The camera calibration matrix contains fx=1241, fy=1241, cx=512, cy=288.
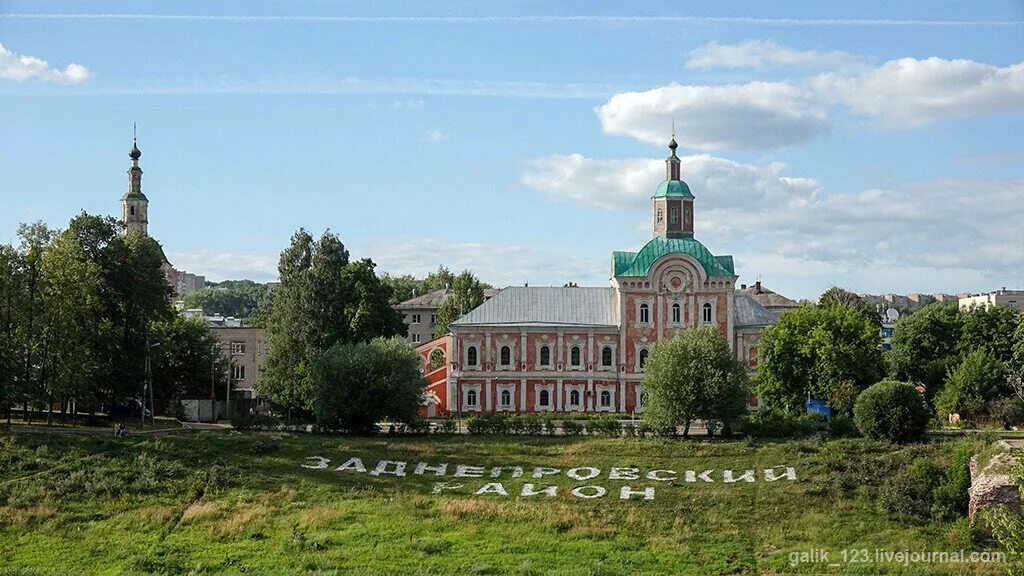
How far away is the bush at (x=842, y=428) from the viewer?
53875 millimetres

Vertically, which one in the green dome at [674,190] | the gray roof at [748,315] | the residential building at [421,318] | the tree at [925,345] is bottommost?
the tree at [925,345]

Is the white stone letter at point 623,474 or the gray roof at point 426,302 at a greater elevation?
the gray roof at point 426,302

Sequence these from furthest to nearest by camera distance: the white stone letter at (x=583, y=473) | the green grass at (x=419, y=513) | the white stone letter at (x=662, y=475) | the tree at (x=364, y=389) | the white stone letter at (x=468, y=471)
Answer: the tree at (x=364, y=389)
the white stone letter at (x=468, y=471)
the white stone letter at (x=583, y=473)
the white stone letter at (x=662, y=475)
the green grass at (x=419, y=513)

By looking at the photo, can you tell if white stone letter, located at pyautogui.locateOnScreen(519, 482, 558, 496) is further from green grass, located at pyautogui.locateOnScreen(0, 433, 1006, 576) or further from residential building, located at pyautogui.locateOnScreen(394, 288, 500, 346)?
residential building, located at pyautogui.locateOnScreen(394, 288, 500, 346)

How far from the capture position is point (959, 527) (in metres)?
39.9

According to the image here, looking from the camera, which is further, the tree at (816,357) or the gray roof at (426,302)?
the gray roof at (426,302)

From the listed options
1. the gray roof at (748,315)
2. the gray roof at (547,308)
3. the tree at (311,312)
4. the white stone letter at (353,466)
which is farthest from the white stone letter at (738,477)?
the gray roof at (547,308)

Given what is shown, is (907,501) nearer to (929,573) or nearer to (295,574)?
(929,573)

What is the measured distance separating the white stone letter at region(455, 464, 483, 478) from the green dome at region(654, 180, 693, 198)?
1381 inches

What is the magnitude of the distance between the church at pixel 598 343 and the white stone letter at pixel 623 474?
2562 centimetres

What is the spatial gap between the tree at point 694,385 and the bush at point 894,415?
21.3 feet

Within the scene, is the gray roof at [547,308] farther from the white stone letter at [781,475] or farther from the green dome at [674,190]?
the white stone letter at [781,475]

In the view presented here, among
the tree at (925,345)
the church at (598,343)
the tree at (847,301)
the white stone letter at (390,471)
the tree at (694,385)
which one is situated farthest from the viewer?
the tree at (847,301)

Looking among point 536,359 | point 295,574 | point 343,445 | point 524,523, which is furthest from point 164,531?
point 536,359
